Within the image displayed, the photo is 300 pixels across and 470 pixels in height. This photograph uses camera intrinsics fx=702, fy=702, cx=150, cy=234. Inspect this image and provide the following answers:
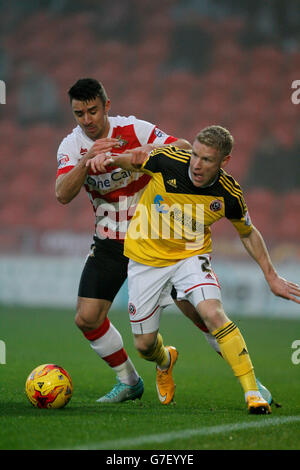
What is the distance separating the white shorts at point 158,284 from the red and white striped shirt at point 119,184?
0.52 meters

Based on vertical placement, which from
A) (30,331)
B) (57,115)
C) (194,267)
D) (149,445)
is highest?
(57,115)

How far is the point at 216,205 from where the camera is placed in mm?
4801

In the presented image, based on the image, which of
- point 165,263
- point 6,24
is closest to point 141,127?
point 165,263

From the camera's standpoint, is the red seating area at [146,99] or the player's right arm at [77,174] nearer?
the player's right arm at [77,174]

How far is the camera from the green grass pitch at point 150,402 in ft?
11.6

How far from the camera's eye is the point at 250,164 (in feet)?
56.7

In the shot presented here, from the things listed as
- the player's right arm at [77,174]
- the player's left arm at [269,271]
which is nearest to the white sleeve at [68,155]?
the player's right arm at [77,174]

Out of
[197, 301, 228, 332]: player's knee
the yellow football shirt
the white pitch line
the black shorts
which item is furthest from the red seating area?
the white pitch line

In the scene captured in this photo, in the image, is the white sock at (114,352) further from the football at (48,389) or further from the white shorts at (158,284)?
the football at (48,389)

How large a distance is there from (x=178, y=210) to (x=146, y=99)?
15.3m

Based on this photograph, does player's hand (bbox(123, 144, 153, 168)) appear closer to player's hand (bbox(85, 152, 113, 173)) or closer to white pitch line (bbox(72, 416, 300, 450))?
player's hand (bbox(85, 152, 113, 173))

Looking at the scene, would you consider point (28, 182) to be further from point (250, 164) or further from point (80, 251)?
point (250, 164)

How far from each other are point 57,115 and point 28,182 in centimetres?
252

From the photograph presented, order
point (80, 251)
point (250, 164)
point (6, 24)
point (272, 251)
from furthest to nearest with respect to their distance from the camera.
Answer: point (6, 24)
point (250, 164)
point (80, 251)
point (272, 251)
